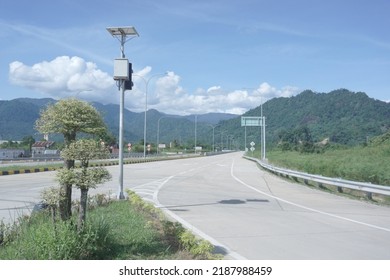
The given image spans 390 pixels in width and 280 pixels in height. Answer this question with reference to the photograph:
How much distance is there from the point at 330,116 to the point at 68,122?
14051cm

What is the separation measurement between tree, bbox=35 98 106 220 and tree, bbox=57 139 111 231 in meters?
0.26

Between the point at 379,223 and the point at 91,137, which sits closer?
the point at 91,137

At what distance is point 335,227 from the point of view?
10.6 meters

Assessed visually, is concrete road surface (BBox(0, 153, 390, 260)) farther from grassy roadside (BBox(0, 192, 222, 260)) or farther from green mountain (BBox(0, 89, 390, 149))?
green mountain (BBox(0, 89, 390, 149))

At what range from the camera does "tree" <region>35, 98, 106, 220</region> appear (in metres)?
7.18

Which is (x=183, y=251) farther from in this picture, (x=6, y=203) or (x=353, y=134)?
(x=353, y=134)

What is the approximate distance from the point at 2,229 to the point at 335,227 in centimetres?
701

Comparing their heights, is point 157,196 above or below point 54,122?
below

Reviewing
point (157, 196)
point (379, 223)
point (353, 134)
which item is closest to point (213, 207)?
point (157, 196)

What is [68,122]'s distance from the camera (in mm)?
7160

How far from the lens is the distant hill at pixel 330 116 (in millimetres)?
103125

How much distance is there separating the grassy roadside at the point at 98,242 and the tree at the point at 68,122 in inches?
20.1

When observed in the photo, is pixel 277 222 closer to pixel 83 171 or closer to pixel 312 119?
pixel 83 171

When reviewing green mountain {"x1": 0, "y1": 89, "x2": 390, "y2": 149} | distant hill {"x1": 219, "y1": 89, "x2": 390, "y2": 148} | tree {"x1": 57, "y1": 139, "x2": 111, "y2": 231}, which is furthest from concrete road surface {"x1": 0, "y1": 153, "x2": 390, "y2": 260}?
distant hill {"x1": 219, "y1": 89, "x2": 390, "y2": 148}
